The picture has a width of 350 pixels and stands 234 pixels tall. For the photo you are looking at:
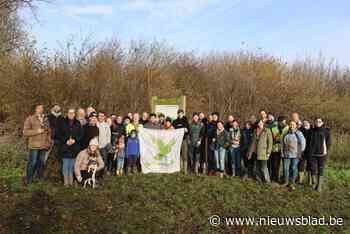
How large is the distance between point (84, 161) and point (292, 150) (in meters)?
5.54

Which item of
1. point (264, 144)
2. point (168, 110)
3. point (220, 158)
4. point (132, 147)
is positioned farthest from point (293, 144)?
point (168, 110)

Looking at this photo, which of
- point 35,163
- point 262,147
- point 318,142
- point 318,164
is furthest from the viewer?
point 262,147

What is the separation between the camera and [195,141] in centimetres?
1101

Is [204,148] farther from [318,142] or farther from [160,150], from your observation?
[318,142]

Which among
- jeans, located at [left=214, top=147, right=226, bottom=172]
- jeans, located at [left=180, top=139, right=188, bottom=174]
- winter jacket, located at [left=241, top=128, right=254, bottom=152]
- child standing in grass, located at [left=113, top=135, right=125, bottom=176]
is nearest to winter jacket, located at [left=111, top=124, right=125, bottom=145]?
child standing in grass, located at [left=113, top=135, right=125, bottom=176]

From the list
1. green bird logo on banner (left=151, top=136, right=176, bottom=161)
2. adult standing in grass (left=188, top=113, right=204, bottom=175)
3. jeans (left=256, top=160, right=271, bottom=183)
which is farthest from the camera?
green bird logo on banner (left=151, top=136, right=176, bottom=161)

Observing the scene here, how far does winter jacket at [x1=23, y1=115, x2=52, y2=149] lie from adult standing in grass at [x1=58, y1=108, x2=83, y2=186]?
378 millimetres

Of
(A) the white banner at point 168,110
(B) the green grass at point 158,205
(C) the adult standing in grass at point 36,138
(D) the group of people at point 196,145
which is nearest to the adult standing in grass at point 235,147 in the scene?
(D) the group of people at point 196,145

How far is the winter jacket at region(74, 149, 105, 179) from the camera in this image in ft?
28.6

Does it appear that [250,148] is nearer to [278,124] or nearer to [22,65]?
[278,124]

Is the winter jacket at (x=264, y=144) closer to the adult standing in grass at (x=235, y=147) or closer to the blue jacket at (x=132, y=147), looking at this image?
the adult standing in grass at (x=235, y=147)

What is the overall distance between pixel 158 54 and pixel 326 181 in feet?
44.5

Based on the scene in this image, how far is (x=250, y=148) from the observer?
33.8ft

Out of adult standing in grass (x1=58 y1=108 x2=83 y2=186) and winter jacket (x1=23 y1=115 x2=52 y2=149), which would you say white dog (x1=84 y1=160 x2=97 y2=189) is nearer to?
adult standing in grass (x1=58 y1=108 x2=83 y2=186)
